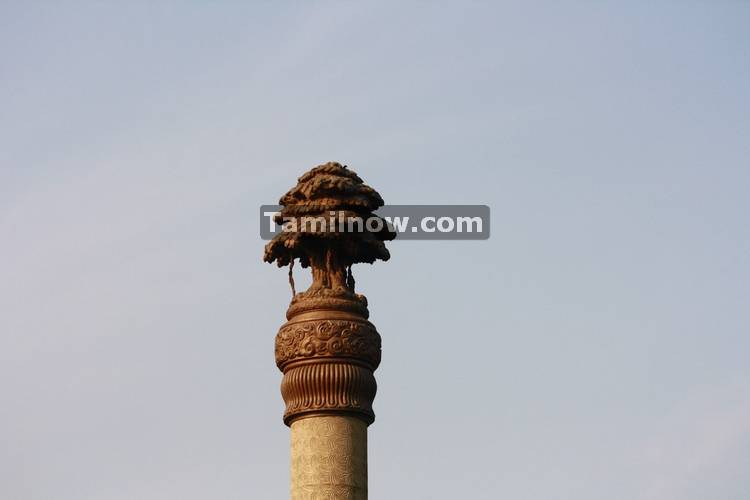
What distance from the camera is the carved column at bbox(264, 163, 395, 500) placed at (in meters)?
29.5

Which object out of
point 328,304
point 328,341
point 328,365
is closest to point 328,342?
point 328,341

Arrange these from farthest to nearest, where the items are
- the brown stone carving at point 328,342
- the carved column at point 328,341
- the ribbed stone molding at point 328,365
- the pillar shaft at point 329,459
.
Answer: the brown stone carving at point 328,342 < the ribbed stone molding at point 328,365 < the carved column at point 328,341 < the pillar shaft at point 329,459

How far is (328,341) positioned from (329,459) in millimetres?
2215

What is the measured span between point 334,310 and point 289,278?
1351mm

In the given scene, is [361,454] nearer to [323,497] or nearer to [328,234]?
[323,497]

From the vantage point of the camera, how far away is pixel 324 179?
31.0 m

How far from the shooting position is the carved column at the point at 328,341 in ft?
96.7

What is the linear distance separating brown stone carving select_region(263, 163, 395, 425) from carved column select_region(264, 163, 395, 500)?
0.06 ft

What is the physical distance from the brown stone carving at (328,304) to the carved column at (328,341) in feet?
0.06

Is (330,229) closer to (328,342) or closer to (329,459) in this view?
(328,342)

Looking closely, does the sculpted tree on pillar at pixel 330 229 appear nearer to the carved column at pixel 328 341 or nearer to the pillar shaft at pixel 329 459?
the carved column at pixel 328 341

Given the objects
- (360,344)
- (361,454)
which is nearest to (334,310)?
(360,344)

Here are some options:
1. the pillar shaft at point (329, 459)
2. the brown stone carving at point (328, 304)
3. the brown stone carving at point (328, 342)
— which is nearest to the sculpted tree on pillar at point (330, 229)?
the brown stone carving at point (328, 304)

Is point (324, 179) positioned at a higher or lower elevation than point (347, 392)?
higher
